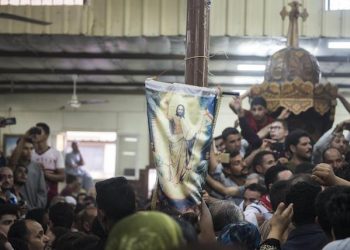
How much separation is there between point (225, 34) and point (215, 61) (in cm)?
305

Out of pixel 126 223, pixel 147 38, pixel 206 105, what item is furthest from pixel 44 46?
pixel 126 223

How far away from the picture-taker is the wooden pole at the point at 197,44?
14.6 ft

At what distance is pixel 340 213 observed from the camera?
3174 mm

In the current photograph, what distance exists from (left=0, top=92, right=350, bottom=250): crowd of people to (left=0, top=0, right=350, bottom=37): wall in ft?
9.19

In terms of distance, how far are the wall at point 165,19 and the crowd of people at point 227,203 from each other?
2801mm

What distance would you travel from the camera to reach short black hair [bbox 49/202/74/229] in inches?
251

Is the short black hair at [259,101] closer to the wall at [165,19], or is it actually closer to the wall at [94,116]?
the wall at [165,19]

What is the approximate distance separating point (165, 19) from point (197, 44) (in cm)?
651

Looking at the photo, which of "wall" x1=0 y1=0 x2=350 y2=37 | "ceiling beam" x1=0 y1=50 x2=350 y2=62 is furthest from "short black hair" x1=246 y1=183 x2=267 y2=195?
"ceiling beam" x1=0 y1=50 x2=350 y2=62

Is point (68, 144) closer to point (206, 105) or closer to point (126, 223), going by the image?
point (206, 105)

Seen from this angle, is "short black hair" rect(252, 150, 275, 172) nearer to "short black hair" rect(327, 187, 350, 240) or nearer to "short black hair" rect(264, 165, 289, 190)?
"short black hair" rect(264, 165, 289, 190)

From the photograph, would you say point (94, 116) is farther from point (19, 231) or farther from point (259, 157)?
point (19, 231)

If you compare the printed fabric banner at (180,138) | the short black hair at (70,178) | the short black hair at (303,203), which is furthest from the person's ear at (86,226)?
the short black hair at (70,178)

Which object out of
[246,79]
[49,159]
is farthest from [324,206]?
[246,79]
